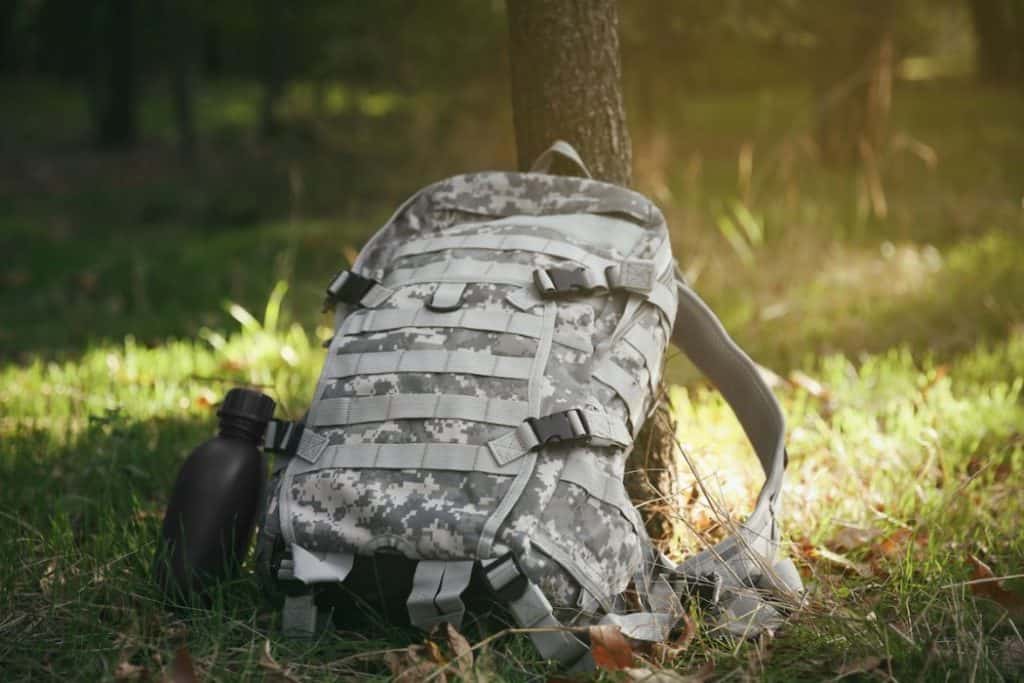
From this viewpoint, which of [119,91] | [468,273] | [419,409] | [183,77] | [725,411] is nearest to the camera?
[419,409]

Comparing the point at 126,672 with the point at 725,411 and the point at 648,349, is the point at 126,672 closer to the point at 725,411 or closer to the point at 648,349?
the point at 648,349

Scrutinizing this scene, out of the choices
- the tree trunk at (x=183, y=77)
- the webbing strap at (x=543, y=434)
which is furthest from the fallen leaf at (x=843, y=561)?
the tree trunk at (x=183, y=77)

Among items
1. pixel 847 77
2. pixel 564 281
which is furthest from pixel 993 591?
pixel 847 77

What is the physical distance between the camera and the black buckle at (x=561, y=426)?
2.03 m

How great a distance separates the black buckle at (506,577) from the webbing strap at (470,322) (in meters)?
0.54

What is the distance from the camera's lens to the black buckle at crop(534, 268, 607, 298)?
7.38ft

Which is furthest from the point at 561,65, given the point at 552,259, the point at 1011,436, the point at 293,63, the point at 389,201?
the point at 293,63

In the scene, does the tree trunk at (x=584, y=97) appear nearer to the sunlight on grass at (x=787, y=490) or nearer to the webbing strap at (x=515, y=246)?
the sunlight on grass at (x=787, y=490)

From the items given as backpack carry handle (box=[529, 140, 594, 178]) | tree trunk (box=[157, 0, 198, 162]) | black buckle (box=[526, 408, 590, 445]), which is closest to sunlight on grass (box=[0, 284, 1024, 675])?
black buckle (box=[526, 408, 590, 445])

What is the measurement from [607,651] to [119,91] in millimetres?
20035

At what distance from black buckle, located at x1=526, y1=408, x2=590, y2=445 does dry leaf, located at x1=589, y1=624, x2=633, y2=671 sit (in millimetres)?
391

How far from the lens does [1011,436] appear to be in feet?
10.2

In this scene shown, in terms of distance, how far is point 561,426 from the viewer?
2.04 m

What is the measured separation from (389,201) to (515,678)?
8.60 m
